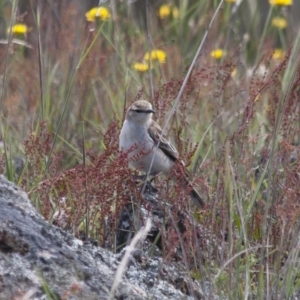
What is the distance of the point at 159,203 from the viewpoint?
427cm

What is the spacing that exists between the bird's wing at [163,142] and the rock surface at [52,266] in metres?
1.86

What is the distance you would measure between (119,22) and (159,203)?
14.8 ft

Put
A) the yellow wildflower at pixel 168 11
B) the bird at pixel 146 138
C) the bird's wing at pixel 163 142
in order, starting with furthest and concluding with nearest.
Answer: the yellow wildflower at pixel 168 11 < the bird at pixel 146 138 < the bird's wing at pixel 163 142

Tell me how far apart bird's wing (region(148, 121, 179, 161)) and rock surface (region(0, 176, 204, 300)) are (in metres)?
1.86

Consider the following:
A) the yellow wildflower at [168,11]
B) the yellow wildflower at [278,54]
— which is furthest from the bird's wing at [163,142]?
the yellow wildflower at [168,11]

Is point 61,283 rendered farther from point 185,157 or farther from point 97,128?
point 97,128

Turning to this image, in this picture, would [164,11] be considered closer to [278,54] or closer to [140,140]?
[278,54]

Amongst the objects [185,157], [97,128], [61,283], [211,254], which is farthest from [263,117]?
[61,283]

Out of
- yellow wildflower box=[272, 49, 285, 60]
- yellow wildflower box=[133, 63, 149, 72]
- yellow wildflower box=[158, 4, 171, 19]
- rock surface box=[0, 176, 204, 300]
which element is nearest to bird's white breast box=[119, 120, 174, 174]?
yellow wildflower box=[133, 63, 149, 72]

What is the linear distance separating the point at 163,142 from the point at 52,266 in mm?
2653

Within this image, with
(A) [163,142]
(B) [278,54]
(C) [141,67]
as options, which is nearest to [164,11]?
(B) [278,54]

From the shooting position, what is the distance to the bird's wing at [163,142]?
5.62 m

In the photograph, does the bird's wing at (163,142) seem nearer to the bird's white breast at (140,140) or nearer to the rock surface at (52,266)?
the bird's white breast at (140,140)

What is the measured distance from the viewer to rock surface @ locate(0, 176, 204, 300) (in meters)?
3.00
